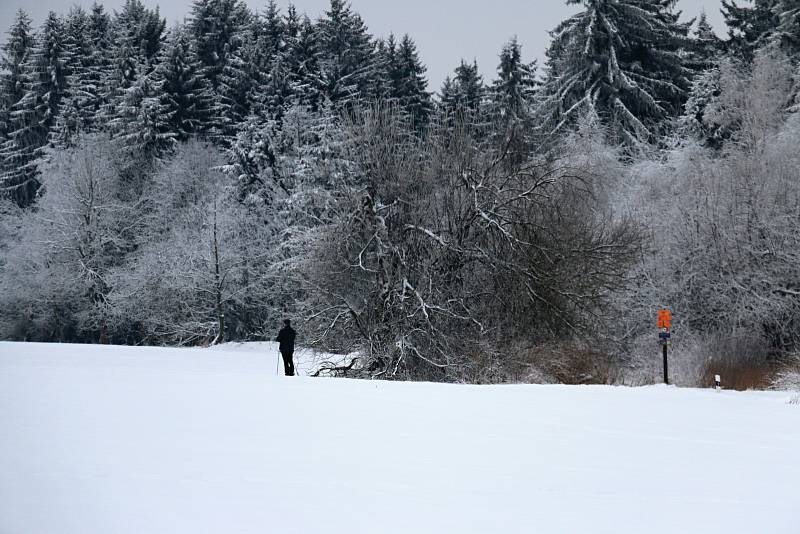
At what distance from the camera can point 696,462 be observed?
957cm

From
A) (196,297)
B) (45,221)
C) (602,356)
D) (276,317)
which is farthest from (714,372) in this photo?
(45,221)

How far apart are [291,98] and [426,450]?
135 ft

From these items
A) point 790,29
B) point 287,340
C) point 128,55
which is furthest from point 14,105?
point 790,29

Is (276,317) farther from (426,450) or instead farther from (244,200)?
(426,450)

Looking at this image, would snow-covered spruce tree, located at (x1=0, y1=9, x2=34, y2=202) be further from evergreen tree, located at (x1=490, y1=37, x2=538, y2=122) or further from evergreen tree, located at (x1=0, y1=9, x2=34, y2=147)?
evergreen tree, located at (x1=490, y1=37, x2=538, y2=122)

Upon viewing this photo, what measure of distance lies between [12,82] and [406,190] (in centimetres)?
4552

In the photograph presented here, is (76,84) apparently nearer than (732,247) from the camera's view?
No

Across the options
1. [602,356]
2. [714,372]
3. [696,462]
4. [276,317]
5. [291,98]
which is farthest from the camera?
[291,98]

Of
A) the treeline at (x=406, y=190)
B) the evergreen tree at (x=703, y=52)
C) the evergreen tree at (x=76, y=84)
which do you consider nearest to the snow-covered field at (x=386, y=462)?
the treeline at (x=406, y=190)

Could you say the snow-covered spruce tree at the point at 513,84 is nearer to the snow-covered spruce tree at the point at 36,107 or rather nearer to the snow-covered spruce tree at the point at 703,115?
the snow-covered spruce tree at the point at 703,115

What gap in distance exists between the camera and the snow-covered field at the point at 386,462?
7.01 meters

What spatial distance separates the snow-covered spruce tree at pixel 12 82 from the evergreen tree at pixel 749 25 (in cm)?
4788

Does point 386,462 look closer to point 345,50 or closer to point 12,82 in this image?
point 345,50

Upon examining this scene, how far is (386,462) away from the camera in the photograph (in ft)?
29.8
